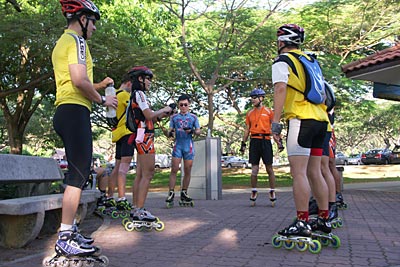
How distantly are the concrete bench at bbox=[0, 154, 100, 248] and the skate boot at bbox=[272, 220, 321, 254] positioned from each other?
2.27 m

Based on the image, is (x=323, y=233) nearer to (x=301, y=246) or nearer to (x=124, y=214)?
(x=301, y=246)

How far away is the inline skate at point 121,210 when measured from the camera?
6.33 metres

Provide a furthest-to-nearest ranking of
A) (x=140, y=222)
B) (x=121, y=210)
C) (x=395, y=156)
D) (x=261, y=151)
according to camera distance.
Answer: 1. (x=395, y=156)
2. (x=261, y=151)
3. (x=121, y=210)
4. (x=140, y=222)

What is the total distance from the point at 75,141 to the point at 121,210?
123 inches

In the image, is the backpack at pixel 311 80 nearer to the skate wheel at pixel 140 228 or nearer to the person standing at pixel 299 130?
the person standing at pixel 299 130

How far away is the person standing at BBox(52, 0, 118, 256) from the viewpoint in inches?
136

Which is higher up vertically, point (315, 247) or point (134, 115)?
point (134, 115)

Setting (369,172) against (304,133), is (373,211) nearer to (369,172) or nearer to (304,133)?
(304,133)

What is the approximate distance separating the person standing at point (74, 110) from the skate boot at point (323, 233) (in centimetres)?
Answer: 211

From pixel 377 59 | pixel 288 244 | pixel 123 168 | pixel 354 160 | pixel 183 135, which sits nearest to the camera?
pixel 288 244

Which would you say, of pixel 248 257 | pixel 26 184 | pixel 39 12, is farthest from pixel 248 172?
pixel 248 257

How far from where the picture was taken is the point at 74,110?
3561 millimetres

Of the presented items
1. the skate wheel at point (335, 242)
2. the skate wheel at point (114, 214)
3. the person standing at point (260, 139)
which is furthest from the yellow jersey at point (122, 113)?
the skate wheel at point (335, 242)

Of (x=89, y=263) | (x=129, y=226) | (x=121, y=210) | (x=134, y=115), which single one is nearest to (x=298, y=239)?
(x=89, y=263)
